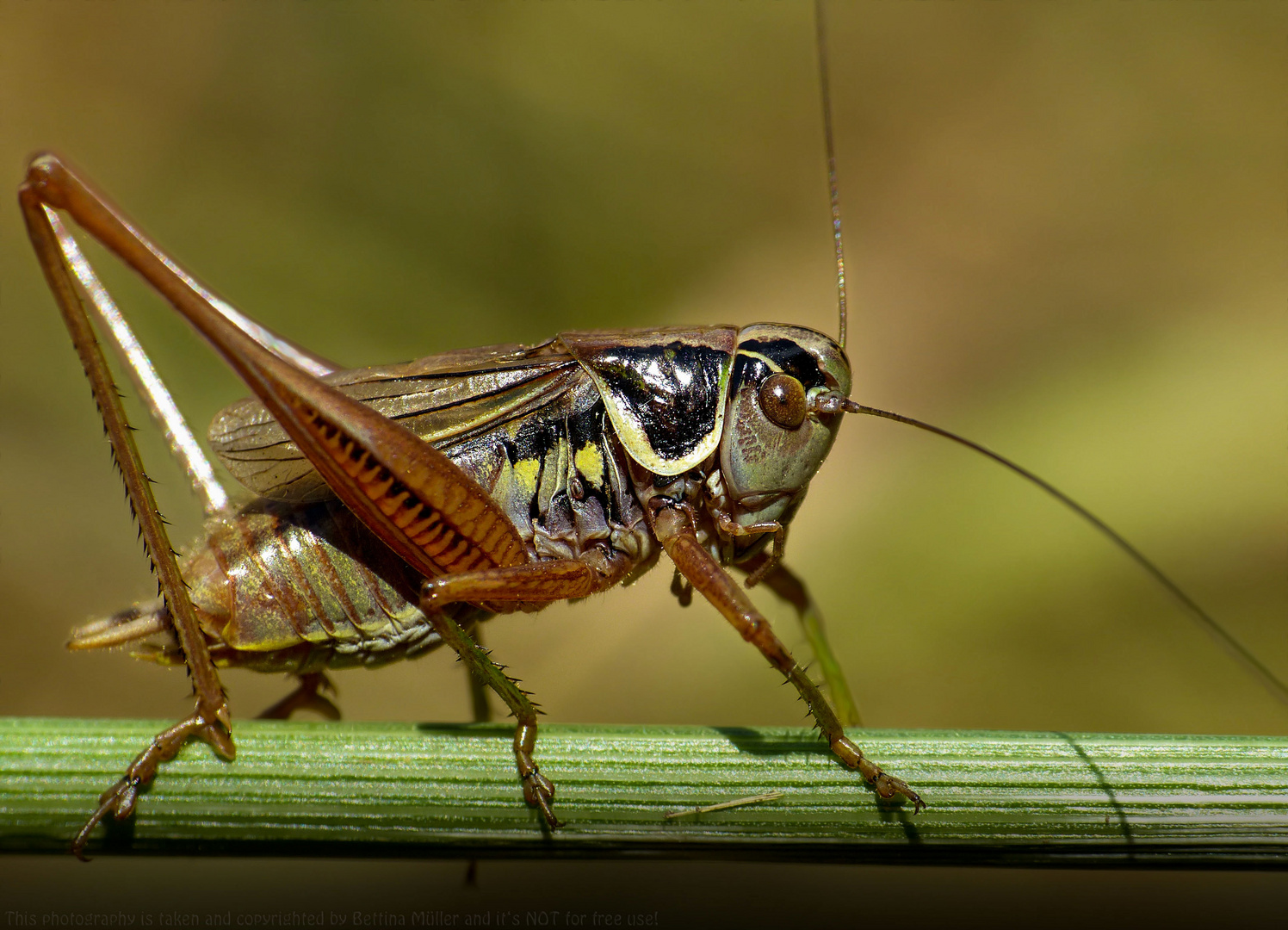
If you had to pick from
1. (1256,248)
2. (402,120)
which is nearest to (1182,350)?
(1256,248)

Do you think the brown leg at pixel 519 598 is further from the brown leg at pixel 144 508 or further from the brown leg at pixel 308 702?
the brown leg at pixel 308 702

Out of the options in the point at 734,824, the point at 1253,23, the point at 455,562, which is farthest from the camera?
the point at 1253,23

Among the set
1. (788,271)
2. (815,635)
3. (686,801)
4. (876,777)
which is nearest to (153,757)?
(686,801)

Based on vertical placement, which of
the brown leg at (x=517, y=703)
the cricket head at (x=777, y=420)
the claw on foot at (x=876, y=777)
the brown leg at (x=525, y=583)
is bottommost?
the claw on foot at (x=876, y=777)

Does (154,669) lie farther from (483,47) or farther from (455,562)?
(483,47)

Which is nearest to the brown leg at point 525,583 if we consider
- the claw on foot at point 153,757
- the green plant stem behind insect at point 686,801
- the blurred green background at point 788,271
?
the green plant stem behind insect at point 686,801

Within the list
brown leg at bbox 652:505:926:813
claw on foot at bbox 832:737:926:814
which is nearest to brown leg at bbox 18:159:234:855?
brown leg at bbox 652:505:926:813
